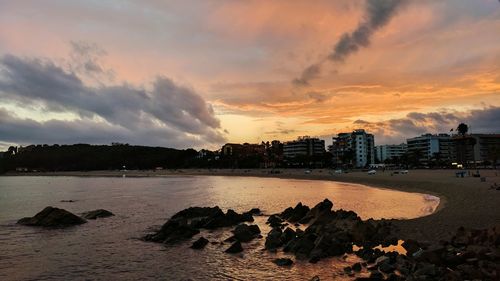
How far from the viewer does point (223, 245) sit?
22.5 metres

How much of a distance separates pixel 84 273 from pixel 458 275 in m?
14.1

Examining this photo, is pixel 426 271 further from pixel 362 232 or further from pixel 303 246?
pixel 362 232

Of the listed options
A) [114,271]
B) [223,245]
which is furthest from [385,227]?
[114,271]

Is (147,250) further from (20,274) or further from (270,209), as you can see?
(270,209)

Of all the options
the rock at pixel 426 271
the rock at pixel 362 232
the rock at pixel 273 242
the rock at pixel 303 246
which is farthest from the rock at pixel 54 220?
the rock at pixel 426 271

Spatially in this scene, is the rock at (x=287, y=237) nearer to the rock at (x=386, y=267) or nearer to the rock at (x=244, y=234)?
the rock at (x=244, y=234)

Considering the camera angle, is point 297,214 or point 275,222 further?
point 297,214

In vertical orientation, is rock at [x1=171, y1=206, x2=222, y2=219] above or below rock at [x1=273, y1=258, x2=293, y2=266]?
above

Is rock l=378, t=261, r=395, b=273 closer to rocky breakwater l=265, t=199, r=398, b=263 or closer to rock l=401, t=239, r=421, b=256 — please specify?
rock l=401, t=239, r=421, b=256

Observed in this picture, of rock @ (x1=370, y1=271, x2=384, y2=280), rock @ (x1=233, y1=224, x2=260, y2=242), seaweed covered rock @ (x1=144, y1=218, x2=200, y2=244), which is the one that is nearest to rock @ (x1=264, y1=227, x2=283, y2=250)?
rock @ (x1=233, y1=224, x2=260, y2=242)

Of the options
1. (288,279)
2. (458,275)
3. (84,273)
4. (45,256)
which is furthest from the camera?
(45,256)

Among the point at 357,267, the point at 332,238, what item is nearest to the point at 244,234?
the point at 332,238

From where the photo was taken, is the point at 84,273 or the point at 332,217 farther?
the point at 332,217

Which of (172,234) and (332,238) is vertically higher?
(332,238)
